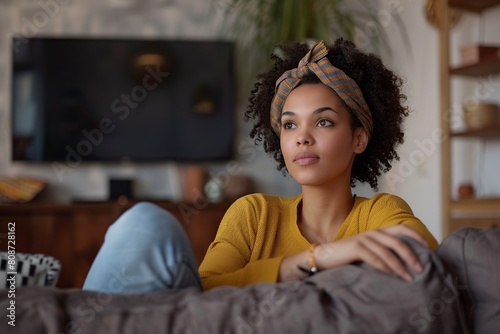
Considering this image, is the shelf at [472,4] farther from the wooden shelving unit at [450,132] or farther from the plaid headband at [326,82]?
the plaid headband at [326,82]

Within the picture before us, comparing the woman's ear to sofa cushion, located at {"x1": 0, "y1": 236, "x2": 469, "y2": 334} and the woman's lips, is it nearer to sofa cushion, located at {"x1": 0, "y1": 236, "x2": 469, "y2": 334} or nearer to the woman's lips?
the woman's lips

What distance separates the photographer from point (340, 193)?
151 centimetres

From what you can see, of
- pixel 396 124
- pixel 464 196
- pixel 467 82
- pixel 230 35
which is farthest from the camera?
pixel 230 35

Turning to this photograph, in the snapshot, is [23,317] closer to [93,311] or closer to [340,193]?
[93,311]

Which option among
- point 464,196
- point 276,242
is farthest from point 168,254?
point 464,196

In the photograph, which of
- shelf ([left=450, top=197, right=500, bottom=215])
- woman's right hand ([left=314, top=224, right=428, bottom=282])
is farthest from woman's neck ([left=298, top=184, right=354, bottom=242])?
shelf ([left=450, top=197, right=500, bottom=215])

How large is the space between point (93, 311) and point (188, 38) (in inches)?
143

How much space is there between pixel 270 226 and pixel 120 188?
2.66 m

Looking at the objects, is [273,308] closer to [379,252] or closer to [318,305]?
[318,305]

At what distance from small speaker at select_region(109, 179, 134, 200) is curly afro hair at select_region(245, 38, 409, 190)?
7.77 ft

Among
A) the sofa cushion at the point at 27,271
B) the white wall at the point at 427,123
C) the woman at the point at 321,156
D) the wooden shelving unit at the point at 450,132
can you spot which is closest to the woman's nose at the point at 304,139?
the woman at the point at 321,156

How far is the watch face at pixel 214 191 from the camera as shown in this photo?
402 cm

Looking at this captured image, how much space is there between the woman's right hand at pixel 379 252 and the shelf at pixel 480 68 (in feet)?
8.88

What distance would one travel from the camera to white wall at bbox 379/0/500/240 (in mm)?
3828
